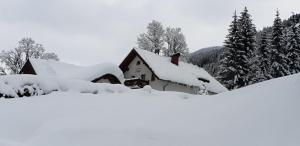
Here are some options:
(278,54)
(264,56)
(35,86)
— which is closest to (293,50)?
(278,54)

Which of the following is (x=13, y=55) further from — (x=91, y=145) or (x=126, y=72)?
(x=91, y=145)

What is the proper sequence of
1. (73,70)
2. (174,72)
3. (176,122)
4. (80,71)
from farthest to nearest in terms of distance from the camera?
(174,72) < (73,70) < (80,71) < (176,122)

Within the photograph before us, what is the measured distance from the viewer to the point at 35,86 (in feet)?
39.0

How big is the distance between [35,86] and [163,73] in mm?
25442

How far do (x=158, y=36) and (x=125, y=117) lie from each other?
1798 inches

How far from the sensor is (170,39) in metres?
53.3

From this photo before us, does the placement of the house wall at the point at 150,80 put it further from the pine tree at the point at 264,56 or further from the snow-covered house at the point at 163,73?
the pine tree at the point at 264,56

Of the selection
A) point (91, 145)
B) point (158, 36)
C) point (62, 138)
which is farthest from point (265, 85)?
point (158, 36)

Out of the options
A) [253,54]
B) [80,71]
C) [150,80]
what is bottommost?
[150,80]

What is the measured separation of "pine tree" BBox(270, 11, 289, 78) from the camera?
130 feet

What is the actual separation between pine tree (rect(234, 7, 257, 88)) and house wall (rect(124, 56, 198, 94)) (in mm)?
4784

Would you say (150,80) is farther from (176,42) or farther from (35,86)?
A: (35,86)

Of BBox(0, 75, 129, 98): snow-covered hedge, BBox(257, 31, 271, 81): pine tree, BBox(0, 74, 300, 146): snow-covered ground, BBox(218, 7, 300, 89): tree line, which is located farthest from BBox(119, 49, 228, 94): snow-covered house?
BBox(0, 74, 300, 146): snow-covered ground

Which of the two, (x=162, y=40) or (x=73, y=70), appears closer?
(x=73, y=70)
